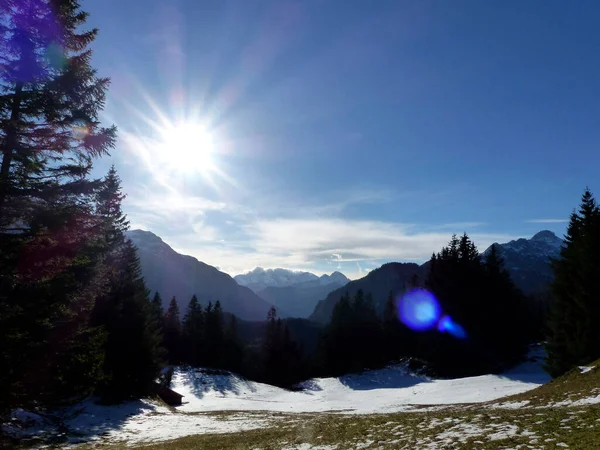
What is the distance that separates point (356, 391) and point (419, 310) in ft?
81.9

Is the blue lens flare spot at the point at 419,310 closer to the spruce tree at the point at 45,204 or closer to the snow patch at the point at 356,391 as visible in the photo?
the snow patch at the point at 356,391

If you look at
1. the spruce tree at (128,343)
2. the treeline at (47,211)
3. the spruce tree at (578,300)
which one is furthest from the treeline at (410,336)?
the treeline at (47,211)

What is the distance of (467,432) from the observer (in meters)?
9.91

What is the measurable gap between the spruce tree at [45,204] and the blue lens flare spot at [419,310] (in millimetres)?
50816

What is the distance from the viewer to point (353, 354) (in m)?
64.1

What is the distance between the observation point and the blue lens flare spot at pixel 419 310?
180 feet

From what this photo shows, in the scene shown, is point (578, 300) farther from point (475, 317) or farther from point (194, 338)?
point (194, 338)

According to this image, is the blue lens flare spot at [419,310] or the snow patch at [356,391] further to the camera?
the blue lens flare spot at [419,310]

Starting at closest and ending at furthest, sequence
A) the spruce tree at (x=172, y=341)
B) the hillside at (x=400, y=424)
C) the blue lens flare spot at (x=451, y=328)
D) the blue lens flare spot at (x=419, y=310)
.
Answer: the hillside at (x=400, y=424)
the blue lens flare spot at (x=451, y=328)
the blue lens flare spot at (x=419, y=310)
the spruce tree at (x=172, y=341)

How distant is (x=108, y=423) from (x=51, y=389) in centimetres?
1358

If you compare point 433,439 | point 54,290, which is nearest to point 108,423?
point 54,290

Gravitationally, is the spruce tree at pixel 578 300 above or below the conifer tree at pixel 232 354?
above

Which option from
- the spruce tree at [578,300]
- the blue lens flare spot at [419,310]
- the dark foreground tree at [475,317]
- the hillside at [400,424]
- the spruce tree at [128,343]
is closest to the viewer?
the hillside at [400,424]

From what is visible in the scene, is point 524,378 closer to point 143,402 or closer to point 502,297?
point 502,297
